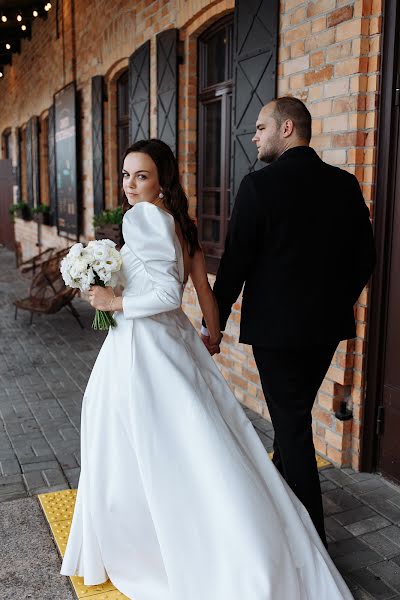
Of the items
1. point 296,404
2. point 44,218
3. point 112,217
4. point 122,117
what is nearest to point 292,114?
point 296,404

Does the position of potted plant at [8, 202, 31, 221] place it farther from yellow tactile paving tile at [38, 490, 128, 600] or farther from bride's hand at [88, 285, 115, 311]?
bride's hand at [88, 285, 115, 311]

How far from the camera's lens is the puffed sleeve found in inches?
95.3

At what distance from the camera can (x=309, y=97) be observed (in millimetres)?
3934

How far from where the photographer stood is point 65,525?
319 centimetres

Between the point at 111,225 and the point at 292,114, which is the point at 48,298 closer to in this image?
the point at 111,225

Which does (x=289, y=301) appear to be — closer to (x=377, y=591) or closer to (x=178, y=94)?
(x=377, y=591)

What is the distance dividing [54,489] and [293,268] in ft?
6.62

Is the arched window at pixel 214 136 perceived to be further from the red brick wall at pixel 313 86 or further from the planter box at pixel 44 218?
the planter box at pixel 44 218

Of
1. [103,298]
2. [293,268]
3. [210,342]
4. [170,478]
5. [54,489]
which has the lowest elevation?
[54,489]

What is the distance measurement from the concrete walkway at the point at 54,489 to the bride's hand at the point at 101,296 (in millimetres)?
1232

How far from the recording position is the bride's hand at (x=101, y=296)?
2.53 metres

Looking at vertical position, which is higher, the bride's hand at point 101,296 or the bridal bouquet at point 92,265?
the bridal bouquet at point 92,265

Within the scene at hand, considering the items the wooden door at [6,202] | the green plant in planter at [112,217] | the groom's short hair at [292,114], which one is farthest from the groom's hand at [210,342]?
the wooden door at [6,202]

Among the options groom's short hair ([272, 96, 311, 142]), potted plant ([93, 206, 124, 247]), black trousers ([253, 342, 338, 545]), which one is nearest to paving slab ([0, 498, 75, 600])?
black trousers ([253, 342, 338, 545])
